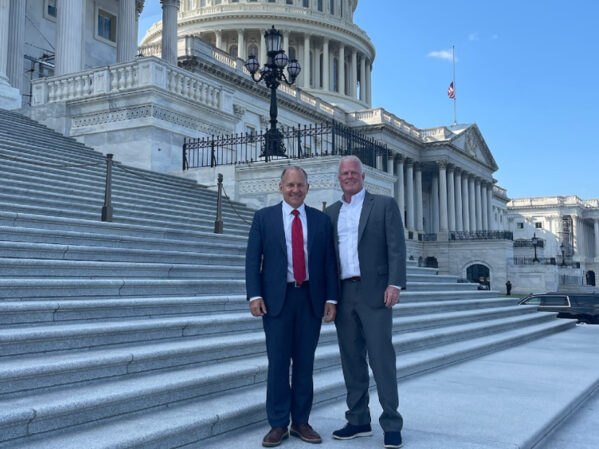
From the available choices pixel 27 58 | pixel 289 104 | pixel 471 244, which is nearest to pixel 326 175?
pixel 27 58

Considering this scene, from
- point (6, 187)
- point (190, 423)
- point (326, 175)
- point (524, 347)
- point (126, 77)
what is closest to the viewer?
point (190, 423)

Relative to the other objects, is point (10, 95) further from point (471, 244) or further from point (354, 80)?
point (354, 80)

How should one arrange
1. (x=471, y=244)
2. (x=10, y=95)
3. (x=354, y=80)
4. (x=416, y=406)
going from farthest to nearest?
(x=354, y=80) < (x=471, y=244) < (x=10, y=95) < (x=416, y=406)

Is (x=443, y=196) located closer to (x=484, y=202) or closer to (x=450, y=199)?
(x=450, y=199)

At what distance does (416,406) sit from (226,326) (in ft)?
7.28

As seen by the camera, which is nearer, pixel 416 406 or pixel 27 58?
pixel 416 406

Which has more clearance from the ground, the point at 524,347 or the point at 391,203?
the point at 391,203

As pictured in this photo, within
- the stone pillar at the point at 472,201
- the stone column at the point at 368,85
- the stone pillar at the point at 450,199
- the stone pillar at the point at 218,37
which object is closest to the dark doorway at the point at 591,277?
the stone pillar at the point at 472,201

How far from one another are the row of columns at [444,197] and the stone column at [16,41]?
3866cm

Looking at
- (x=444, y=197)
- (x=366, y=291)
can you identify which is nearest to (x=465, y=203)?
(x=444, y=197)

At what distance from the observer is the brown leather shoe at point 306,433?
4.39 meters

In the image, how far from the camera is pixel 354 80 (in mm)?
77500

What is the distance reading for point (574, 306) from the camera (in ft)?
58.3

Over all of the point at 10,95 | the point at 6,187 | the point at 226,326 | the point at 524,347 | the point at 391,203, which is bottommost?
the point at 524,347
